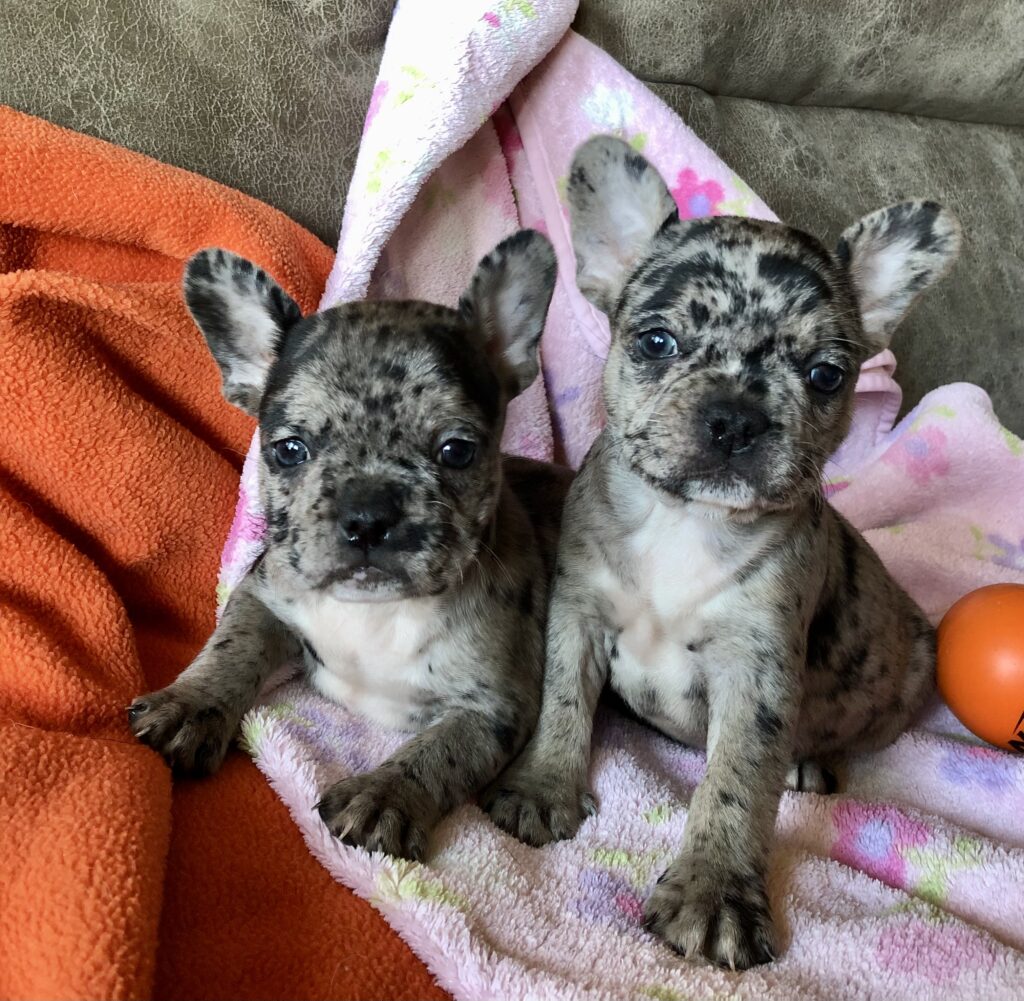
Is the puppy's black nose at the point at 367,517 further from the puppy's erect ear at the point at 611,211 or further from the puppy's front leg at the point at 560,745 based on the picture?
the puppy's erect ear at the point at 611,211

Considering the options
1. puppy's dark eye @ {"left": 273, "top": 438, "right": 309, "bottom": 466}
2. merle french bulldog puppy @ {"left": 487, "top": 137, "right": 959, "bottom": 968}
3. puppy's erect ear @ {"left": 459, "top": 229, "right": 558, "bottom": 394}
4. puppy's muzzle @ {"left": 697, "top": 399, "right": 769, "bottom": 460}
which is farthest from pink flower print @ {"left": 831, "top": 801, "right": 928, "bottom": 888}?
puppy's dark eye @ {"left": 273, "top": 438, "right": 309, "bottom": 466}

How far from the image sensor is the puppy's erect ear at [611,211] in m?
2.46

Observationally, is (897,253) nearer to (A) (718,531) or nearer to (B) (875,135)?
(A) (718,531)

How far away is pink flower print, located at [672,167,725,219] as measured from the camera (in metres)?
3.34

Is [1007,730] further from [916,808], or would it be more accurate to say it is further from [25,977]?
[25,977]

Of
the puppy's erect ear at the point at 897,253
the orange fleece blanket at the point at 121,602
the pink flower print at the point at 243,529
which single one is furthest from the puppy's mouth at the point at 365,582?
the puppy's erect ear at the point at 897,253

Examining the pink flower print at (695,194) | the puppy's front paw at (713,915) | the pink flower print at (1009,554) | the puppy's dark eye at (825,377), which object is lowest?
the pink flower print at (1009,554)

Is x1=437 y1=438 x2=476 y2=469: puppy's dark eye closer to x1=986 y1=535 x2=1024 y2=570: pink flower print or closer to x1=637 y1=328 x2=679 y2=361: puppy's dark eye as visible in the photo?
x1=637 y1=328 x2=679 y2=361: puppy's dark eye

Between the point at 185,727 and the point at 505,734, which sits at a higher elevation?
the point at 185,727

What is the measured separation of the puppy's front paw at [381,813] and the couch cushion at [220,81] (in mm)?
1837

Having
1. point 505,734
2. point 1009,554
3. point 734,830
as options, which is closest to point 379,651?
point 505,734

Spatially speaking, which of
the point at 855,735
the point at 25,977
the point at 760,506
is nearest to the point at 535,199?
the point at 760,506

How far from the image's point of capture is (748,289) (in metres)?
2.16

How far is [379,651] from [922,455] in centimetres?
244
